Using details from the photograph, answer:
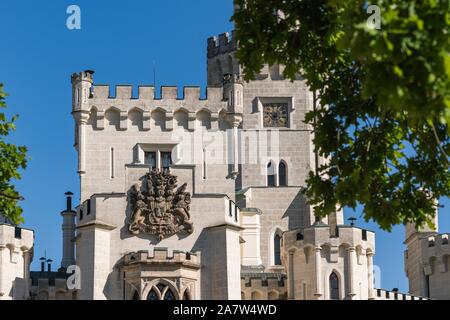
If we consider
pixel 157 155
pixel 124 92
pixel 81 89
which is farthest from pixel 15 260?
pixel 124 92

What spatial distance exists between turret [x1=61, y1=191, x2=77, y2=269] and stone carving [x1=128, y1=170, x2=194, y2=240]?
26.6 ft

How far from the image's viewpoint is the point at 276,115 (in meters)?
63.4

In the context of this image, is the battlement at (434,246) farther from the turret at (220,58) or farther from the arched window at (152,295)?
the arched window at (152,295)

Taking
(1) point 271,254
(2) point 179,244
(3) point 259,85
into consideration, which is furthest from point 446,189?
(3) point 259,85

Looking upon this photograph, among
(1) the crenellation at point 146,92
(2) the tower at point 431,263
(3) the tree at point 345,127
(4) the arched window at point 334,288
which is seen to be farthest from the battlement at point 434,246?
(3) the tree at point 345,127

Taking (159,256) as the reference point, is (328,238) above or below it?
above

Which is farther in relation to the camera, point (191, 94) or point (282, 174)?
point (282, 174)

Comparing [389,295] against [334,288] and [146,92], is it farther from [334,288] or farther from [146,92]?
[146,92]

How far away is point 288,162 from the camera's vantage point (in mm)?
62219

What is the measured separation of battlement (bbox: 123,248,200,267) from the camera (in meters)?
50.0

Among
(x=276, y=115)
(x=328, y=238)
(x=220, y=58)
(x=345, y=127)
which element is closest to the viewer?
(x=345, y=127)

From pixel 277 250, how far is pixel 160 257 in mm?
10825

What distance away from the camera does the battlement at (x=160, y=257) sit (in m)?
50.0

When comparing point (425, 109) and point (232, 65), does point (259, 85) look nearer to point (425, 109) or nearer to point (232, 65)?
point (232, 65)
